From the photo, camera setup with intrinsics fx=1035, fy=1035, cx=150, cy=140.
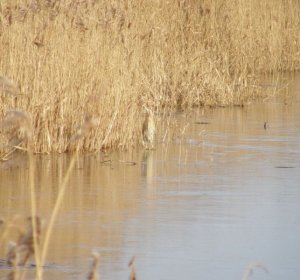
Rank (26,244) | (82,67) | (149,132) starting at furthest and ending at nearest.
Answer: (149,132), (82,67), (26,244)

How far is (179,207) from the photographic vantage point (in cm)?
662

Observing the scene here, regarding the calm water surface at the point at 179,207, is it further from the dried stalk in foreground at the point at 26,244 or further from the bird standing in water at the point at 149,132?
the dried stalk in foreground at the point at 26,244

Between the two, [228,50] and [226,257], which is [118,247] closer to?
[226,257]

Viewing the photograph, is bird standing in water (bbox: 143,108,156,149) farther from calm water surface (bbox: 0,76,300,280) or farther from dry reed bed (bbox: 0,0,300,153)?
calm water surface (bbox: 0,76,300,280)

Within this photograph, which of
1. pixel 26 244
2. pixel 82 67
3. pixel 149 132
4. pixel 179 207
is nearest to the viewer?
pixel 26 244

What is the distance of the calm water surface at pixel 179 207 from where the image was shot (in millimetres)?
5215

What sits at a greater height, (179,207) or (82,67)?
(82,67)

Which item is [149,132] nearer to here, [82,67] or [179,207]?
[82,67]

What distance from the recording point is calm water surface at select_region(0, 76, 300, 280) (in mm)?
5215

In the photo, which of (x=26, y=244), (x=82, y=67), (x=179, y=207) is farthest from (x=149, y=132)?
(x=26, y=244)

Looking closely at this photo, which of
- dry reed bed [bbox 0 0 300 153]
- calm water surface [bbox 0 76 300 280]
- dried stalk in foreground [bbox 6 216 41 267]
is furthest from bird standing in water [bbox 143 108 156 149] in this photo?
dried stalk in foreground [bbox 6 216 41 267]

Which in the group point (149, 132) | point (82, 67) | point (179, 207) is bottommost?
point (179, 207)

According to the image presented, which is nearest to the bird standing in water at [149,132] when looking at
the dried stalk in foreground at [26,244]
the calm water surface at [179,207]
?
the calm water surface at [179,207]

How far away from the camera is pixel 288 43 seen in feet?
56.5
